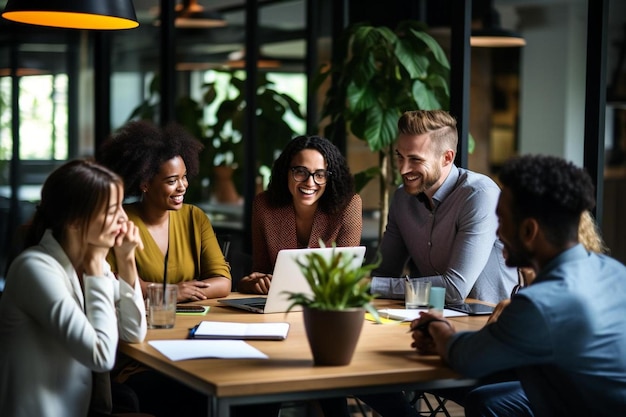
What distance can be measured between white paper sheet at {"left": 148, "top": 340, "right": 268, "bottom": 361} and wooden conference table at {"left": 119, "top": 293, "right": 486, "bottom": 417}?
0.02 metres

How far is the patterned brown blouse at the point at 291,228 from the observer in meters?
3.75

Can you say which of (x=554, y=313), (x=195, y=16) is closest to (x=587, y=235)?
(x=554, y=313)

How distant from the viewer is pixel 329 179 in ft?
12.5

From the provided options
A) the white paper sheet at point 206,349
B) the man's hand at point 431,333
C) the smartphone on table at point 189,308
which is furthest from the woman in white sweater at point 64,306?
the man's hand at point 431,333

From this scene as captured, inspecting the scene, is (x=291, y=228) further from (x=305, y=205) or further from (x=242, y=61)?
(x=242, y=61)

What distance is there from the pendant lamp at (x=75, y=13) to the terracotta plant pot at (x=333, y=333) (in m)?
1.57

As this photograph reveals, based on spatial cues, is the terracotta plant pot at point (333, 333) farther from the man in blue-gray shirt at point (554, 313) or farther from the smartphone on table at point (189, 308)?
the smartphone on table at point (189, 308)

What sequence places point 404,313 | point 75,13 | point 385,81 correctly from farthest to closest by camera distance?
1. point 385,81
2. point 75,13
3. point 404,313

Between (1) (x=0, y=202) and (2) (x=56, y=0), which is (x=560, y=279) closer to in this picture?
(2) (x=56, y=0)

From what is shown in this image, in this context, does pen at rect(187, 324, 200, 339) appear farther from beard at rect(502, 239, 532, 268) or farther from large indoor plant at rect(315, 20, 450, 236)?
large indoor plant at rect(315, 20, 450, 236)

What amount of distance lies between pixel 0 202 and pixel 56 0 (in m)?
4.69

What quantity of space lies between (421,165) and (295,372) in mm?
1512

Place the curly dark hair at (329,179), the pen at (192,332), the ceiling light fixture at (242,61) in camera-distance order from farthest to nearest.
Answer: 1. the ceiling light fixture at (242,61)
2. the curly dark hair at (329,179)
3. the pen at (192,332)

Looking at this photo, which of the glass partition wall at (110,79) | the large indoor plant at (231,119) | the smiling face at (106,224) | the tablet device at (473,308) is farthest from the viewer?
the glass partition wall at (110,79)
